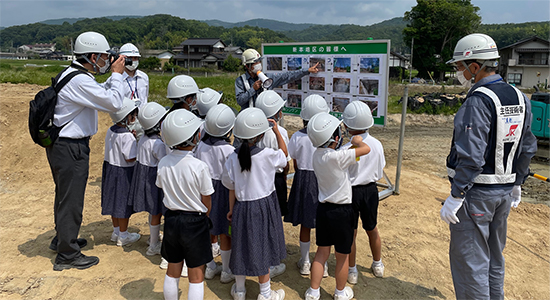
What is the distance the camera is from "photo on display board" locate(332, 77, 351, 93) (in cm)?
622

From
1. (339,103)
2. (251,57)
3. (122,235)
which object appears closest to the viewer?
(122,235)

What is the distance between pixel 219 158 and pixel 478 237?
2.45 meters

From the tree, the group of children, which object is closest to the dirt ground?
the group of children

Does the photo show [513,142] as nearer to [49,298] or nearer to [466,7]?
[49,298]

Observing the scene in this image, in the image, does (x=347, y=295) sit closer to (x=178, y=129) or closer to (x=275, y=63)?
(x=178, y=129)

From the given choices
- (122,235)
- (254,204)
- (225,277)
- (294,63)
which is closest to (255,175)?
(254,204)

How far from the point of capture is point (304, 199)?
412cm

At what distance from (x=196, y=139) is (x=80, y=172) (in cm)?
175

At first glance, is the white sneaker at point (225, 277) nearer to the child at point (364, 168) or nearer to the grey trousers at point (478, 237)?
the child at point (364, 168)

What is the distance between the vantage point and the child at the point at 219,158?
12.1ft

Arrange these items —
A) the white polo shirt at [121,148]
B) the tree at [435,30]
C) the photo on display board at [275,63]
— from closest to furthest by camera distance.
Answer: the white polo shirt at [121,148] → the photo on display board at [275,63] → the tree at [435,30]

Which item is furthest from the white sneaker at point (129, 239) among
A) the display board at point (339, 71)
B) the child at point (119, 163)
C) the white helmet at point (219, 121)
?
the display board at point (339, 71)

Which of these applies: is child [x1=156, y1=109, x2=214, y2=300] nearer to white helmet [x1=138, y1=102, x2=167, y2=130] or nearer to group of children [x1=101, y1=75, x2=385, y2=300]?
group of children [x1=101, y1=75, x2=385, y2=300]

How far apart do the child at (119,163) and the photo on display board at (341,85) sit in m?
3.30
